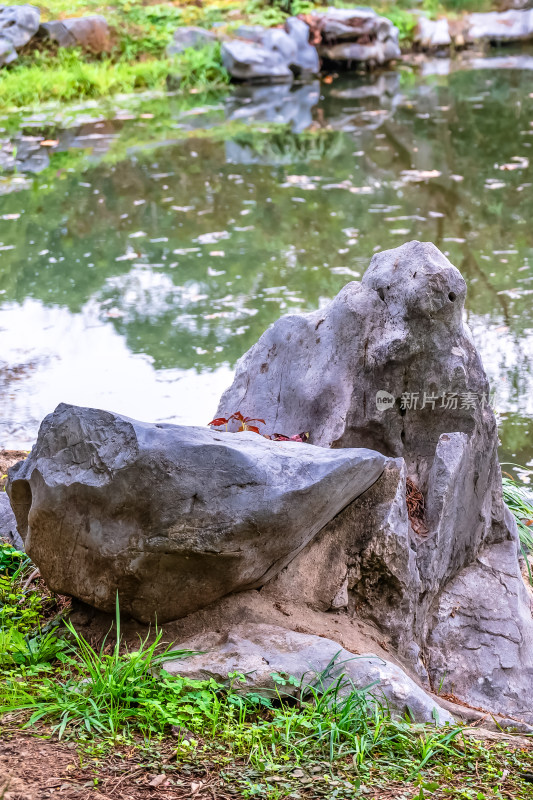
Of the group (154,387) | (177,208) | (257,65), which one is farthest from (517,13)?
(154,387)

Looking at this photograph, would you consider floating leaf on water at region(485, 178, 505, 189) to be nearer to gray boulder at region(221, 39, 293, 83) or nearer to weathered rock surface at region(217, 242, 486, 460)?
weathered rock surface at region(217, 242, 486, 460)

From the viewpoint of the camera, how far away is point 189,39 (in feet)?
55.7

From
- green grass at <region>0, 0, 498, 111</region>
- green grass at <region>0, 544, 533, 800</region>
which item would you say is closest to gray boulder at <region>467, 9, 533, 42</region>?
green grass at <region>0, 0, 498, 111</region>

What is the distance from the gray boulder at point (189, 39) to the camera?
16844mm

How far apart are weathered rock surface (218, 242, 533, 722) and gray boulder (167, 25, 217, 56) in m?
14.7

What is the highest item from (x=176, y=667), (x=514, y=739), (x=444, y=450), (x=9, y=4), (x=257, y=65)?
(x=9, y=4)

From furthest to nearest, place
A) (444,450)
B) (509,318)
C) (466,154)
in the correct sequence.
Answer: (466,154) → (509,318) → (444,450)

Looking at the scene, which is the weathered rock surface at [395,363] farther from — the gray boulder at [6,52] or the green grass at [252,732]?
the gray boulder at [6,52]

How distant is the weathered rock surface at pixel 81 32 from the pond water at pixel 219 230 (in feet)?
9.32

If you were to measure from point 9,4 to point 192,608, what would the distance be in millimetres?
17257

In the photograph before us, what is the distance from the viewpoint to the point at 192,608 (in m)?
2.84

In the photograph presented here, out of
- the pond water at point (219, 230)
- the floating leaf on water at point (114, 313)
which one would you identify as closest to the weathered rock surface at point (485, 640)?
the pond water at point (219, 230)

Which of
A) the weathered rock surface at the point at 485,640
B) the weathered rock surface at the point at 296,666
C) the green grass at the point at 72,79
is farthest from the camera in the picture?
the green grass at the point at 72,79

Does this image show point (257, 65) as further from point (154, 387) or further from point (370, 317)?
point (370, 317)
